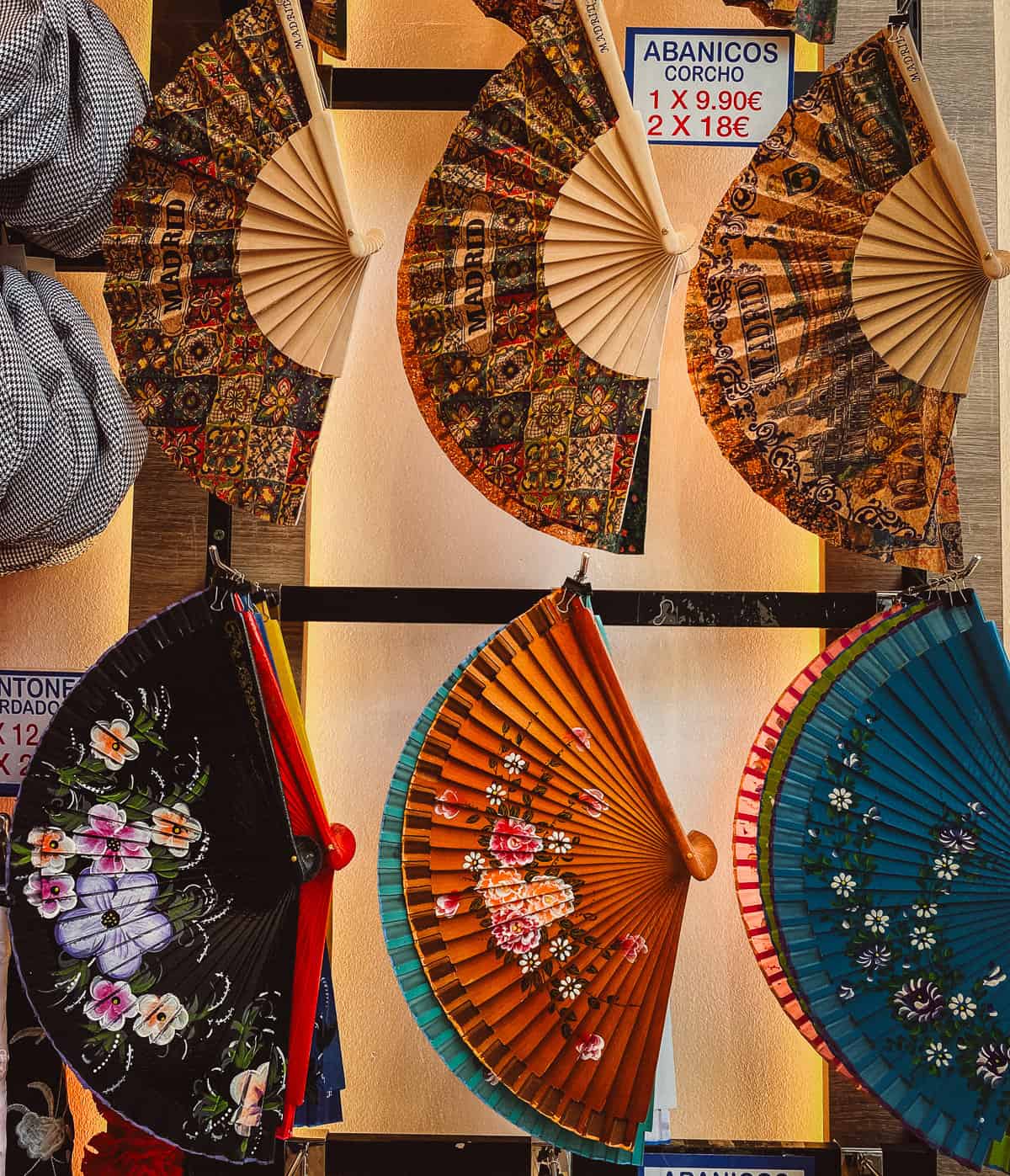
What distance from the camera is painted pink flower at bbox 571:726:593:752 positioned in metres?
1.40

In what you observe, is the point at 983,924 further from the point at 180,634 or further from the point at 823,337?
the point at 180,634

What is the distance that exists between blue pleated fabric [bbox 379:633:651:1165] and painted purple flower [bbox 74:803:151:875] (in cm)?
32

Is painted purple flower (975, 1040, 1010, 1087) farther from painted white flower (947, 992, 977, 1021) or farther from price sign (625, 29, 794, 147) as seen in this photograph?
price sign (625, 29, 794, 147)

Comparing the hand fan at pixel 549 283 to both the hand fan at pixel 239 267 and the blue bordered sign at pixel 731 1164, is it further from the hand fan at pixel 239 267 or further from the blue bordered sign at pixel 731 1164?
the blue bordered sign at pixel 731 1164

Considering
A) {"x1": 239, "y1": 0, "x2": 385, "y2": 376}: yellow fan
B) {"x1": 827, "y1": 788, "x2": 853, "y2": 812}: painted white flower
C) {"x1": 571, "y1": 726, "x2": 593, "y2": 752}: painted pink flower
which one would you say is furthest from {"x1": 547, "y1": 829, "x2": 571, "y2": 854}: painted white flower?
{"x1": 239, "y1": 0, "x2": 385, "y2": 376}: yellow fan

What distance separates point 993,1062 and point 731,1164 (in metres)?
0.38

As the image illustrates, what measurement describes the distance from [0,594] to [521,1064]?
1122 millimetres

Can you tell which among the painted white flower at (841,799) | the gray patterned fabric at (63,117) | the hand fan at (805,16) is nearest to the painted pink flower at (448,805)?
the painted white flower at (841,799)

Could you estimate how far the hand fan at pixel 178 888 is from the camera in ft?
4.52

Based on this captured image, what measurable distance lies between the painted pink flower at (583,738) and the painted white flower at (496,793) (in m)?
0.11

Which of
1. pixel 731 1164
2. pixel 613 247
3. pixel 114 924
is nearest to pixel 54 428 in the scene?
pixel 114 924

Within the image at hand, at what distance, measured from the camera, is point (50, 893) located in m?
1.42

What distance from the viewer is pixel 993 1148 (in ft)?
4.30

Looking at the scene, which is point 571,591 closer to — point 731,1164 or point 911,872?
point 911,872
